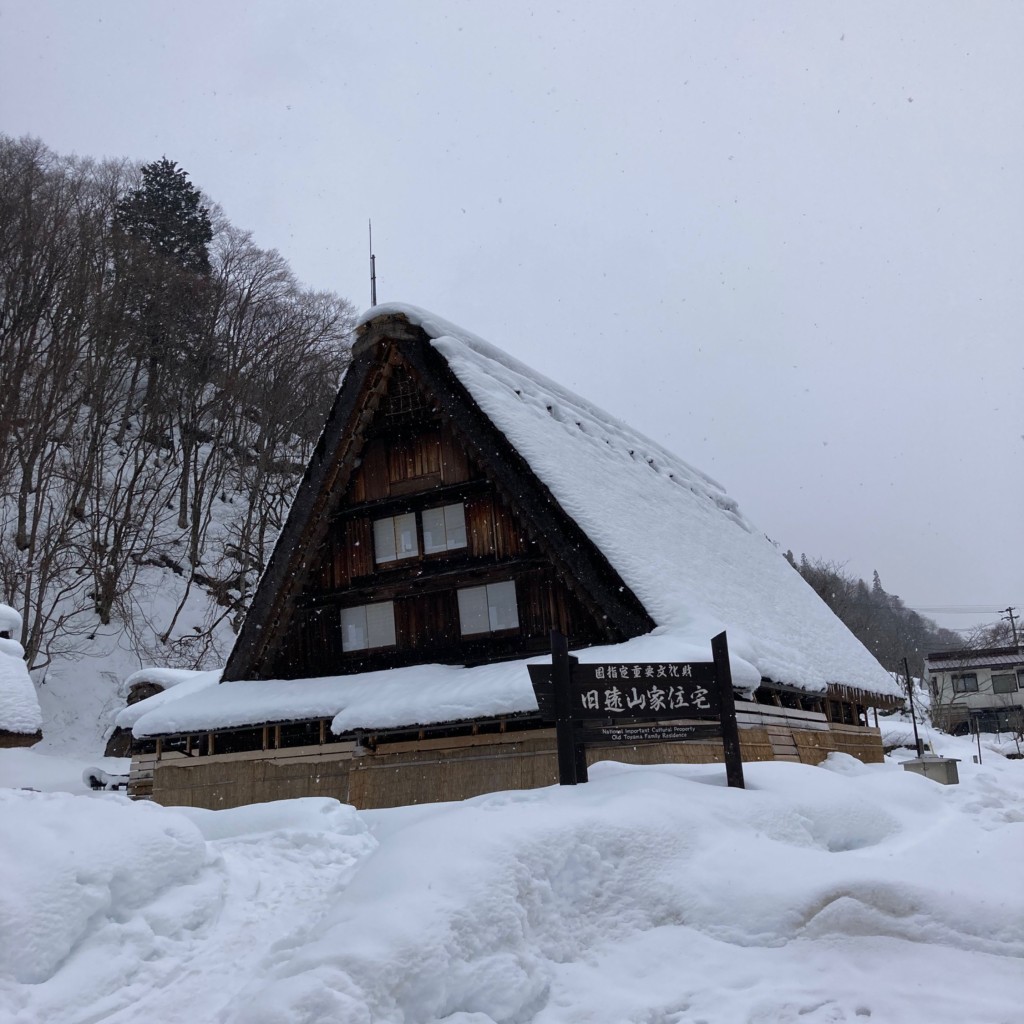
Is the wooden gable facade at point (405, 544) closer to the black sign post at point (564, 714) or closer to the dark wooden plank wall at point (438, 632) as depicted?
the dark wooden plank wall at point (438, 632)

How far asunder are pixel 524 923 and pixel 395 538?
1017 centimetres

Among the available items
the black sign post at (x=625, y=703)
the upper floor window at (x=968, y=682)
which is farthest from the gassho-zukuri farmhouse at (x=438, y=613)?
→ the upper floor window at (x=968, y=682)

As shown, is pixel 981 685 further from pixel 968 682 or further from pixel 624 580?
pixel 624 580

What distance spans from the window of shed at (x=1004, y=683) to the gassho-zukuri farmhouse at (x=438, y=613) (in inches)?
1962

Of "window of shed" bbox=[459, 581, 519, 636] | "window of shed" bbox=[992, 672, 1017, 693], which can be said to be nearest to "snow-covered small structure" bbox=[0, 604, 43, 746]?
"window of shed" bbox=[459, 581, 519, 636]

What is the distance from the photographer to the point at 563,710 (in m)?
7.84

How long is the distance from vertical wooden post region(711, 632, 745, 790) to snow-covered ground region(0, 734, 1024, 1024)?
913 millimetres

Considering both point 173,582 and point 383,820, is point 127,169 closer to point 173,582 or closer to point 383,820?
point 173,582

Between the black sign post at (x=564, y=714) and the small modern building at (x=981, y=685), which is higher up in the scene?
the black sign post at (x=564, y=714)

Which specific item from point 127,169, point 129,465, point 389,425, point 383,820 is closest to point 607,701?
point 383,820

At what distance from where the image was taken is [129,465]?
32.2 metres

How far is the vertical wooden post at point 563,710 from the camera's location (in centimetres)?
762

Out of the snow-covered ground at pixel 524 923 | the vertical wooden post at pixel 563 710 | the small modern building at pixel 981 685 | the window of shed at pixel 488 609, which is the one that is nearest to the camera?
the snow-covered ground at pixel 524 923

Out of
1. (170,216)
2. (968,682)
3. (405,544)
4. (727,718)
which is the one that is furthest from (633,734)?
(968,682)
